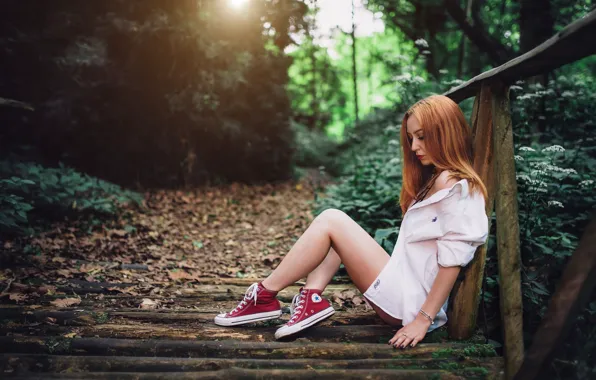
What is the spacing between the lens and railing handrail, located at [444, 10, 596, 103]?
167 cm

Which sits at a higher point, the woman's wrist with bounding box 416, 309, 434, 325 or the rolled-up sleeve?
the rolled-up sleeve

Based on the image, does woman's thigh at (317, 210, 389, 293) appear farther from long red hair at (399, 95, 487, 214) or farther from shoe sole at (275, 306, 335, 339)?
long red hair at (399, 95, 487, 214)

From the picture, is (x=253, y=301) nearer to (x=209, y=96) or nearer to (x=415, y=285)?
(x=415, y=285)

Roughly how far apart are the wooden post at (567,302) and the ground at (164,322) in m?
0.43

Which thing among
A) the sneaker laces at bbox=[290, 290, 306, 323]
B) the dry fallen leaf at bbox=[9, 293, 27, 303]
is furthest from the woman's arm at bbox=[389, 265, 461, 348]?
the dry fallen leaf at bbox=[9, 293, 27, 303]

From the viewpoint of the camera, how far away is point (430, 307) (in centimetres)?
245

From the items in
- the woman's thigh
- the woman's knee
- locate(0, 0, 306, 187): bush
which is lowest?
the woman's thigh

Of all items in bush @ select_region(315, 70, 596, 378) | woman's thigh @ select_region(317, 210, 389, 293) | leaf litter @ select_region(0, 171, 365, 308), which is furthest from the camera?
leaf litter @ select_region(0, 171, 365, 308)

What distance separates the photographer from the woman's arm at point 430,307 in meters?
2.40

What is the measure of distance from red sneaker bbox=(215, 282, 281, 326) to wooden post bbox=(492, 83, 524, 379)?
1413 millimetres

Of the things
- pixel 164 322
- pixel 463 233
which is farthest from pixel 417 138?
pixel 164 322

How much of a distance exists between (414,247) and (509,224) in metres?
0.53

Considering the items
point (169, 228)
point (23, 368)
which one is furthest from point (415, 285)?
point (169, 228)

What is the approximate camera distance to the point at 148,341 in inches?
102
